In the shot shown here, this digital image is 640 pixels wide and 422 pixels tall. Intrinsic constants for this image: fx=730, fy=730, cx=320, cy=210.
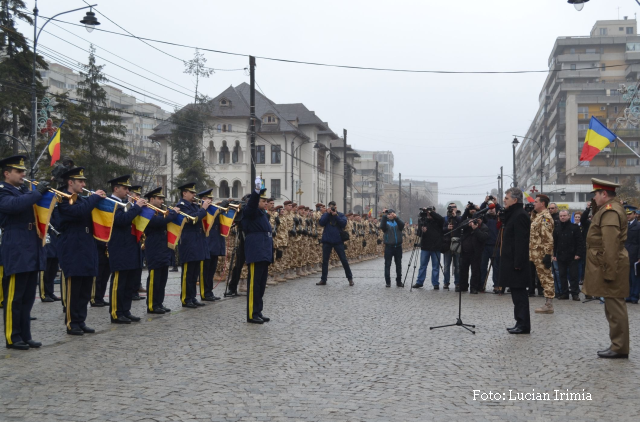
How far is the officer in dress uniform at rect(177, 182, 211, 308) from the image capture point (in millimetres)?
13359

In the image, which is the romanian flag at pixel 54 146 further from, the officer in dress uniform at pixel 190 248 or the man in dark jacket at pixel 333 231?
the officer in dress uniform at pixel 190 248

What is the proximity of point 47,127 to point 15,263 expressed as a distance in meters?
20.8

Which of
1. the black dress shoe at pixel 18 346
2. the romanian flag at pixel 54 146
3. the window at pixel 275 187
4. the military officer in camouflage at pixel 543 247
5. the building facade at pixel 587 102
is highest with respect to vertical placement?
the building facade at pixel 587 102

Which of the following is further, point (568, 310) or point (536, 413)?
point (568, 310)

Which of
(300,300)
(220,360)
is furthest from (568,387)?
(300,300)

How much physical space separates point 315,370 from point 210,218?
715 cm

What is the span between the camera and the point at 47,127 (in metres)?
28.1

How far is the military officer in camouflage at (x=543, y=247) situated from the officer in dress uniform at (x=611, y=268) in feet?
12.6

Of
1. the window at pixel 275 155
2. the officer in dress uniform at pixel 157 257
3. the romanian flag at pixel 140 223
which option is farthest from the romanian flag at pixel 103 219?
the window at pixel 275 155

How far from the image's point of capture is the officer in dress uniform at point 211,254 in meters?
14.5

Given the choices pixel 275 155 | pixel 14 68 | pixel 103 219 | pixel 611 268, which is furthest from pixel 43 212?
pixel 275 155

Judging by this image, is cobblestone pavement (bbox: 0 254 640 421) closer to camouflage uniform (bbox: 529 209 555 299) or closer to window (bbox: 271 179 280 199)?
camouflage uniform (bbox: 529 209 555 299)

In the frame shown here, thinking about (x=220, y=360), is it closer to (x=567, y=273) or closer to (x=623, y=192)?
(x=567, y=273)

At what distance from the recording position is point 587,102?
10056cm
